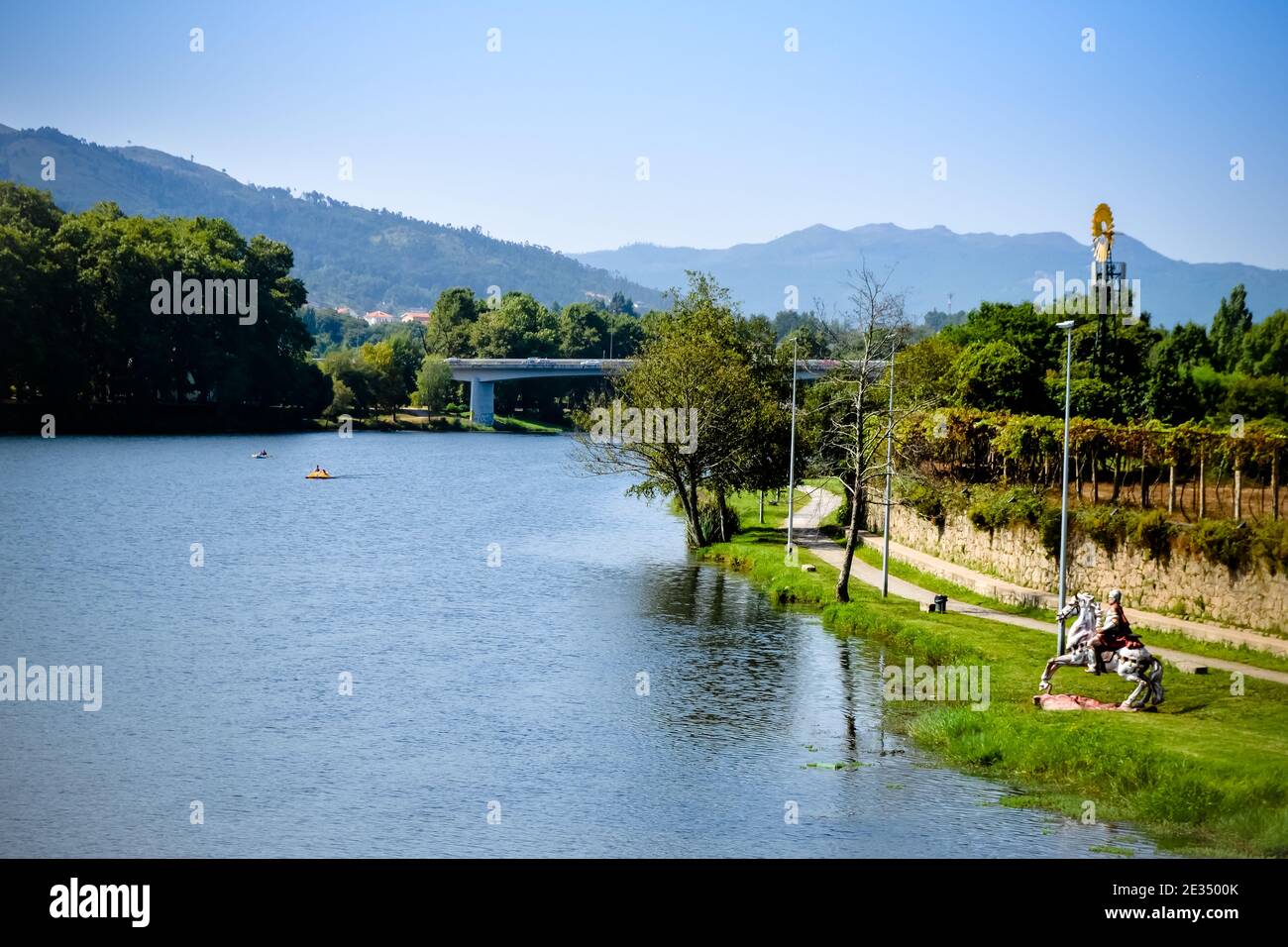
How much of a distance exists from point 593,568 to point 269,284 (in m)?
100

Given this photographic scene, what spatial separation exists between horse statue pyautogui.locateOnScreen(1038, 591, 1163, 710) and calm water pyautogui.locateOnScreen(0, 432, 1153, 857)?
433 cm

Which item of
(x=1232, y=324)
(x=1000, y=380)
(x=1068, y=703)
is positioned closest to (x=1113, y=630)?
(x=1068, y=703)

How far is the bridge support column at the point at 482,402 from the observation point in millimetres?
175250

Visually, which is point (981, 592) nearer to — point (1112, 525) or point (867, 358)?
point (1112, 525)

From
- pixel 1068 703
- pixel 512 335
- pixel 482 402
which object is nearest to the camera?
pixel 1068 703

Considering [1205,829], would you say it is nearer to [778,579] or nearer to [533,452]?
[778,579]

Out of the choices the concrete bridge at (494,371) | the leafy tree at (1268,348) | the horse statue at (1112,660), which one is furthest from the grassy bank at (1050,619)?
the concrete bridge at (494,371)

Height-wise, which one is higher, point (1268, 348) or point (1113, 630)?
point (1268, 348)

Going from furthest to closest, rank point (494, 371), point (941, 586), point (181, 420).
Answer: point (494, 371)
point (181, 420)
point (941, 586)

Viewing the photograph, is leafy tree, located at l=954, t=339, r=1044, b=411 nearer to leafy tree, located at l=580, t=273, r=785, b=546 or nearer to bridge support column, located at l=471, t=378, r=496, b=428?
leafy tree, located at l=580, t=273, r=785, b=546

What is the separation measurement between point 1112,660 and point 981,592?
47.8 feet

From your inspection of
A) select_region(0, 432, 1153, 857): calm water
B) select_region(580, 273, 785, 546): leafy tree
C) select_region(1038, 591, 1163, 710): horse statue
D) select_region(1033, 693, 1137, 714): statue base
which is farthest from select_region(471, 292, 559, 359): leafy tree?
select_region(1033, 693, 1137, 714): statue base

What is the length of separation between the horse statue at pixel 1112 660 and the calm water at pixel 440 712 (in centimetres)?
433

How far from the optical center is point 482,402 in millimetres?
176125
